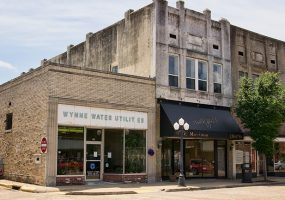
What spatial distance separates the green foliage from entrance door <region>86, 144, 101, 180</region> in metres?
10.1

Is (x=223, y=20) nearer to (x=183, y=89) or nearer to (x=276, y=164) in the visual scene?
(x=183, y=89)

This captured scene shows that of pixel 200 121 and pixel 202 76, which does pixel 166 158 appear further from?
pixel 202 76

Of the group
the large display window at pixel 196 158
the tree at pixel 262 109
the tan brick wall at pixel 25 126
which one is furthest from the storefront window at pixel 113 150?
the tree at pixel 262 109

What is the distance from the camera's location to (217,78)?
31.3 m

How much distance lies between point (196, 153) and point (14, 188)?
41.9 ft

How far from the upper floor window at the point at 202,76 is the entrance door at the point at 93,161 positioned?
29.0 ft

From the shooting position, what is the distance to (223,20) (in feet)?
105

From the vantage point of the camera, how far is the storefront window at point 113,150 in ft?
84.3

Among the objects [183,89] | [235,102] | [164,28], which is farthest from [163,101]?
[235,102]

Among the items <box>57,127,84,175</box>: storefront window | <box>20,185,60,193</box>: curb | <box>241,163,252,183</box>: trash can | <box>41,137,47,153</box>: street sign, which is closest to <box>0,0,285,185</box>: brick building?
<box>57,127,84,175</box>: storefront window

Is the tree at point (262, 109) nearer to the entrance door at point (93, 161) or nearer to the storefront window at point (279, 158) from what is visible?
the storefront window at point (279, 158)

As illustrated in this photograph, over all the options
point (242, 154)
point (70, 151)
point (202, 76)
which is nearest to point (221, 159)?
point (242, 154)

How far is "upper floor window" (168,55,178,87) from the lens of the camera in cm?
2845

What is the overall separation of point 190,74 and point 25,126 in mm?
11398
